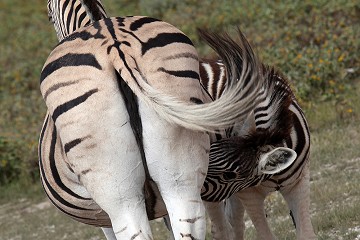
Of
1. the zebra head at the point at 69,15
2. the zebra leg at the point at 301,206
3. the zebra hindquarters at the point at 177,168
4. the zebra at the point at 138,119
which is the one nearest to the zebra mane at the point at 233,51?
the zebra at the point at 138,119

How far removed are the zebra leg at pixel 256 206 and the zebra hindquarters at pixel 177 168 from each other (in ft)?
5.61

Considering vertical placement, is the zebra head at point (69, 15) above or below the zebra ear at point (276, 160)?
above

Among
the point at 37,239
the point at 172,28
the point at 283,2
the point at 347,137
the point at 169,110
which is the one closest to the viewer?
the point at 169,110

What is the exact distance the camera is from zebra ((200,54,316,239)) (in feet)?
17.9

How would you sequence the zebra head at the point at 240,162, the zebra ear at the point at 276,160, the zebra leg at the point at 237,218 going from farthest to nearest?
the zebra leg at the point at 237,218 < the zebra ear at the point at 276,160 < the zebra head at the point at 240,162

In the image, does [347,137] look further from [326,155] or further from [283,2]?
[283,2]

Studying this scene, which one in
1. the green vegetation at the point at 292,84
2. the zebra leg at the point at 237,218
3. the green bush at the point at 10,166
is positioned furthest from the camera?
the green bush at the point at 10,166

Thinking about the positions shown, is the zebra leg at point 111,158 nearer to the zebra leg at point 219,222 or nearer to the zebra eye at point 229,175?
the zebra eye at point 229,175

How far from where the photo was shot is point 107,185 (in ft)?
13.4

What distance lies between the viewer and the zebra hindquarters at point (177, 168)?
4043 mm

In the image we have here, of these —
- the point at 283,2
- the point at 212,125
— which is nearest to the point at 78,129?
the point at 212,125

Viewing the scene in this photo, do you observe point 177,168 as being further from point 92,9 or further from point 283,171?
point 283,171

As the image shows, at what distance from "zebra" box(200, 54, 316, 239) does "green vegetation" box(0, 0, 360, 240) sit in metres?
0.39

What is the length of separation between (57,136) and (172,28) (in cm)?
86
